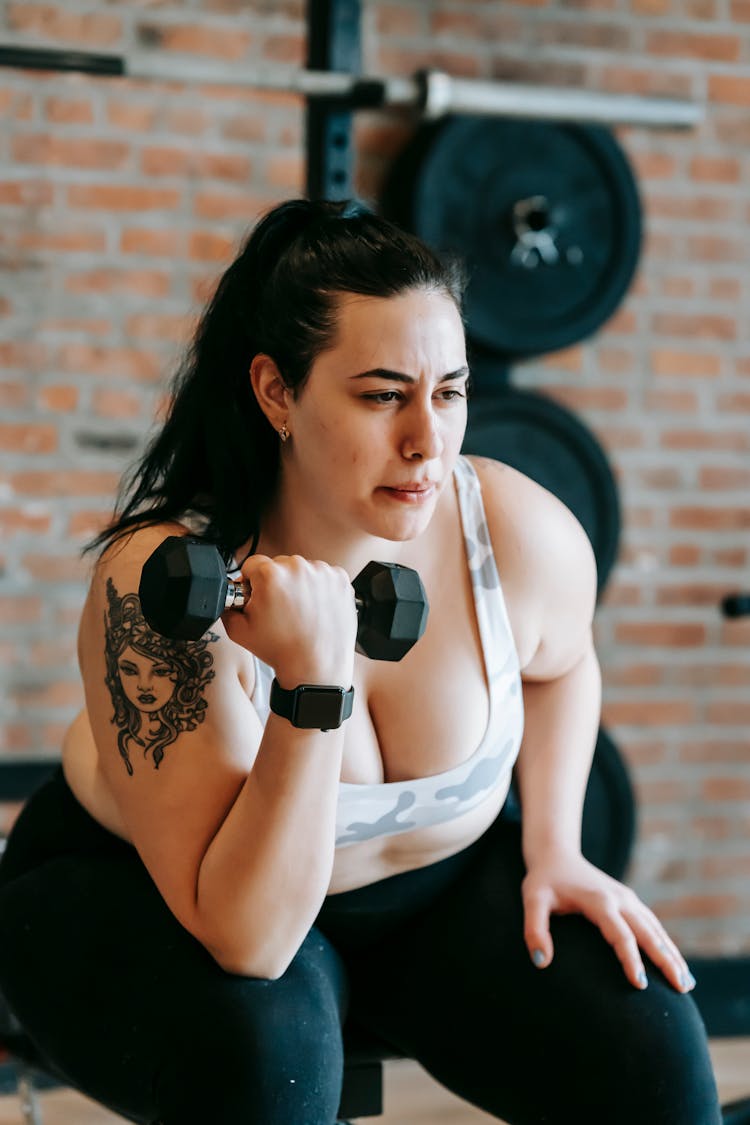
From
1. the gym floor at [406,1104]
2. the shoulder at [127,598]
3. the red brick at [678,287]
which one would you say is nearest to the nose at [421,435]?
the shoulder at [127,598]

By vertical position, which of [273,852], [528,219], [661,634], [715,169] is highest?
[715,169]

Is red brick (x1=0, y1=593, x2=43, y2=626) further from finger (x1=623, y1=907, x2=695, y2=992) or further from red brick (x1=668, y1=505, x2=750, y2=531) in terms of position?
finger (x1=623, y1=907, x2=695, y2=992)

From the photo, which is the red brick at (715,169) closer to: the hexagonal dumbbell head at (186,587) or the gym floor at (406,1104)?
the gym floor at (406,1104)

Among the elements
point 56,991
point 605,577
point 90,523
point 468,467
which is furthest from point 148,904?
point 605,577

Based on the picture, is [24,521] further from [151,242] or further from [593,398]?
[593,398]

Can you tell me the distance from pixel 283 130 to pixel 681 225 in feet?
2.50

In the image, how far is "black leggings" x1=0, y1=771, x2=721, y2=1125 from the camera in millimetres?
1052

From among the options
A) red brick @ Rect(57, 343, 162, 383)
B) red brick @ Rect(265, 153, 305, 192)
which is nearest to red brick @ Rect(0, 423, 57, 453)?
red brick @ Rect(57, 343, 162, 383)

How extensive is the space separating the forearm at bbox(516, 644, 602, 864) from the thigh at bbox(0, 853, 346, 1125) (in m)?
0.25

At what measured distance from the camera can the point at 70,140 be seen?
7.22 ft

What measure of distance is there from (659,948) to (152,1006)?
0.46 meters

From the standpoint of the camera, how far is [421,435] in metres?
1.13

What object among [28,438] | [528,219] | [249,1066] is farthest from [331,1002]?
[528,219]

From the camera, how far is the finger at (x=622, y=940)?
118 cm
